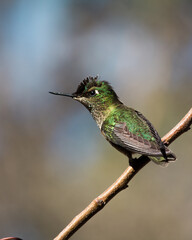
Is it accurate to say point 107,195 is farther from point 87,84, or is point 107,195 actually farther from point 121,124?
point 87,84

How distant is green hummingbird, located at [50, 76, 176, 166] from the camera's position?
2.89 m

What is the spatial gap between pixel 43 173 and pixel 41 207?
86 cm

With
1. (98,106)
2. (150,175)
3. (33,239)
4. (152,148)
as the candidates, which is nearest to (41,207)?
(33,239)

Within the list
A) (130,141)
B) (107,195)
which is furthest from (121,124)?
(107,195)

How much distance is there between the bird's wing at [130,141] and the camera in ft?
9.32

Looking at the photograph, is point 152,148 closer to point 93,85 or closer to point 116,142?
point 116,142

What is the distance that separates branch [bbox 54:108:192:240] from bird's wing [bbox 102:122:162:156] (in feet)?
0.34

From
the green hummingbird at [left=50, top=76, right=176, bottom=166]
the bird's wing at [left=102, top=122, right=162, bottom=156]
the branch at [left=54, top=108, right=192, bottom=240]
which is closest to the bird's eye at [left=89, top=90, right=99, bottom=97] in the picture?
the green hummingbird at [left=50, top=76, right=176, bottom=166]

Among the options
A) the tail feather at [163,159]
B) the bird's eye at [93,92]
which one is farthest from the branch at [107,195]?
the bird's eye at [93,92]

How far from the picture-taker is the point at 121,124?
3441 millimetres

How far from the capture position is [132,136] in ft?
10.7

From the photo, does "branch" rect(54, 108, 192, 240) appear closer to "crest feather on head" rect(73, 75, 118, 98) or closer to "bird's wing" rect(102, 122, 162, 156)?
"bird's wing" rect(102, 122, 162, 156)

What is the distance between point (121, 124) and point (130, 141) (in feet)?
1.02

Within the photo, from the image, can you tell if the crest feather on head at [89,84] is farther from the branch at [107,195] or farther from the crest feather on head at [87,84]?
the branch at [107,195]
